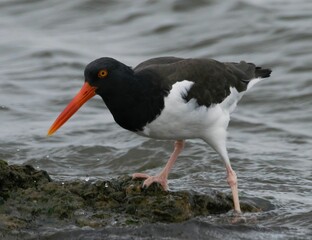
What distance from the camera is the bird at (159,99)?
6.38 metres

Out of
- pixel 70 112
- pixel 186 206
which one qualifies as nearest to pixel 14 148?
pixel 70 112

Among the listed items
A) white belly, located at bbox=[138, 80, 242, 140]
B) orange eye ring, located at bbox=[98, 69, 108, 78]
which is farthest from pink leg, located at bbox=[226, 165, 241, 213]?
orange eye ring, located at bbox=[98, 69, 108, 78]

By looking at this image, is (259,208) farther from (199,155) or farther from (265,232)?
(199,155)

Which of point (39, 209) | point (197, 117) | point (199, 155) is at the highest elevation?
point (197, 117)

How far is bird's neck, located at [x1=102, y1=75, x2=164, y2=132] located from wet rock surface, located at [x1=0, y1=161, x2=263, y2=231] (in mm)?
547

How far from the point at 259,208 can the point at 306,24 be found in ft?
25.5

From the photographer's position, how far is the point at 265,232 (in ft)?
20.6

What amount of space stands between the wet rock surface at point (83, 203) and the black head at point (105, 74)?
0.78 meters

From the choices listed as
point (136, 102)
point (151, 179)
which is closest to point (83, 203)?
point (151, 179)

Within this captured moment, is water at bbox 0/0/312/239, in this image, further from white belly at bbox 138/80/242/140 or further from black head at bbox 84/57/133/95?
black head at bbox 84/57/133/95

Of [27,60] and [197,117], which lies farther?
[27,60]

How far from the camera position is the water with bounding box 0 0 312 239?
7.39 metres

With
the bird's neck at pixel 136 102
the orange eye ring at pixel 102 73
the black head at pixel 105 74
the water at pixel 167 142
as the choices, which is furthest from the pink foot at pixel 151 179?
the orange eye ring at pixel 102 73

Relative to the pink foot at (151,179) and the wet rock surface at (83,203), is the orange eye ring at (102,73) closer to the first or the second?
the wet rock surface at (83,203)
